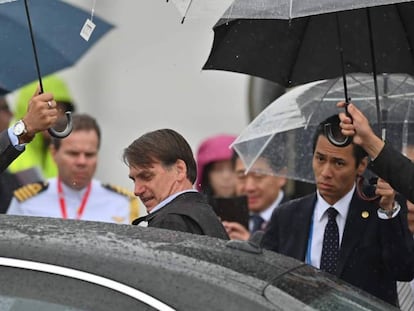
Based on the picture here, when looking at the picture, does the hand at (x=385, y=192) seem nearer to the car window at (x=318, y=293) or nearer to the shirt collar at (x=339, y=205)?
the shirt collar at (x=339, y=205)

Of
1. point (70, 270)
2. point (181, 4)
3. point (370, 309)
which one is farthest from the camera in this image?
point (181, 4)

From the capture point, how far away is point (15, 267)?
11.5 feet

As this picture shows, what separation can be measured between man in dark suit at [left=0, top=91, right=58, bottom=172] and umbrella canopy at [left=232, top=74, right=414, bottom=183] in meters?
1.61

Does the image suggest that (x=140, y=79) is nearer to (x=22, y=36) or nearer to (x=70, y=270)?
(x=22, y=36)

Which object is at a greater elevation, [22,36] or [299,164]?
[22,36]

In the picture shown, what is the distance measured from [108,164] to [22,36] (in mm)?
4189

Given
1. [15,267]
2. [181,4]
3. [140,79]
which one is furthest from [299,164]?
[140,79]

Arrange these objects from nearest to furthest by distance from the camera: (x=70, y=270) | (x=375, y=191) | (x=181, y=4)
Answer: (x=70, y=270) → (x=181, y=4) → (x=375, y=191)

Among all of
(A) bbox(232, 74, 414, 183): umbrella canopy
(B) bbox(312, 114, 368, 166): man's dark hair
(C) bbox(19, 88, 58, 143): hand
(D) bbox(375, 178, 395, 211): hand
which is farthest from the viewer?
(A) bbox(232, 74, 414, 183): umbrella canopy

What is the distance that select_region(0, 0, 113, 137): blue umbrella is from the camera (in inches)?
231

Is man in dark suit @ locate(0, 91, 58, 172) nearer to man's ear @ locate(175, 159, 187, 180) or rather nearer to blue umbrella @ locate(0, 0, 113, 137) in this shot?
man's ear @ locate(175, 159, 187, 180)

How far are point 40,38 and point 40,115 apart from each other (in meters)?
1.86

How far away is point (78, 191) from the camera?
713 cm

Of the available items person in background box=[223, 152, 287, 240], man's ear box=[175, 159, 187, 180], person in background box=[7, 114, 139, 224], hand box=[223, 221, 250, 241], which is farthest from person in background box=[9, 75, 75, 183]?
man's ear box=[175, 159, 187, 180]
